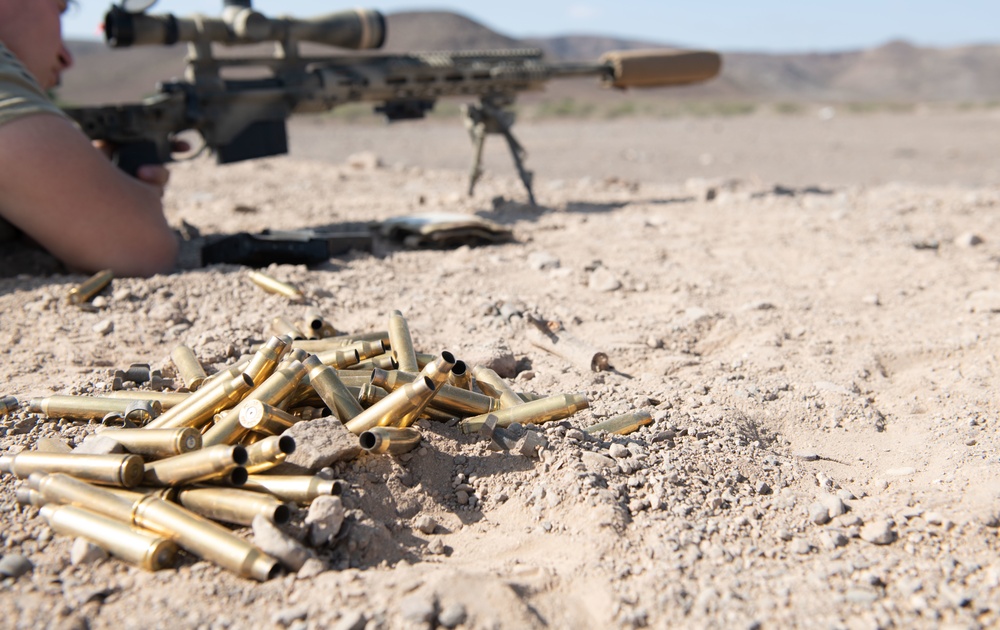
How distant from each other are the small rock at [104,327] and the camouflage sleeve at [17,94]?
1269 mm

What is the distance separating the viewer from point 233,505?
8.35 ft

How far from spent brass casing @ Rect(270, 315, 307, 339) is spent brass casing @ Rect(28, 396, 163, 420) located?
0.92 meters

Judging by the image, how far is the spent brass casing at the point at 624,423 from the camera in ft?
10.7

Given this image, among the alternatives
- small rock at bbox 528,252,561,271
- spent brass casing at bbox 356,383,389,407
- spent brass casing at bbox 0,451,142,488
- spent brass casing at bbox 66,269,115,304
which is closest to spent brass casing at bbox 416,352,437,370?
spent brass casing at bbox 356,383,389,407

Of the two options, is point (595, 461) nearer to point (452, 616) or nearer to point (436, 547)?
point (436, 547)

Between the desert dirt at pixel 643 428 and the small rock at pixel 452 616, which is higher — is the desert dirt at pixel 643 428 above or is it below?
below

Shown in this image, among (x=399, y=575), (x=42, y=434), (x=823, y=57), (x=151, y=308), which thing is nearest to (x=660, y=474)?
(x=399, y=575)

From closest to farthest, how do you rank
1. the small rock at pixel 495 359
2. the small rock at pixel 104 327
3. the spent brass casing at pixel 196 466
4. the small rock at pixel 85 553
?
the small rock at pixel 85 553
the spent brass casing at pixel 196 466
the small rock at pixel 495 359
the small rock at pixel 104 327

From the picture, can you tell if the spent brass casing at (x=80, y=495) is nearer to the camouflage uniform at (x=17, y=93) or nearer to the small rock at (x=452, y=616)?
the small rock at (x=452, y=616)

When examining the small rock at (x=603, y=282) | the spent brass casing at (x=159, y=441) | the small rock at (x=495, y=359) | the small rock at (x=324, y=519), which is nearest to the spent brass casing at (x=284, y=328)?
the small rock at (x=495, y=359)

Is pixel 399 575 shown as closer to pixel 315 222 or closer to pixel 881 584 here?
pixel 881 584

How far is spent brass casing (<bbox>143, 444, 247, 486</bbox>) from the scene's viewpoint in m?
2.55

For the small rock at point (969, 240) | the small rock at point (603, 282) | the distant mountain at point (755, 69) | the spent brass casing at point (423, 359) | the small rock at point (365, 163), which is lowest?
the distant mountain at point (755, 69)

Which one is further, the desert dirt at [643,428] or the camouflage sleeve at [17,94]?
the camouflage sleeve at [17,94]
